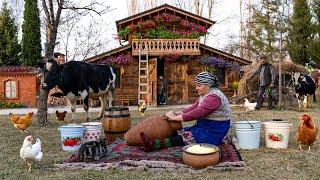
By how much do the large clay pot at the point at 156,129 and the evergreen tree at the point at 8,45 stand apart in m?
24.2

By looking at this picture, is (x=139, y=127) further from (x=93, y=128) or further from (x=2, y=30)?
(x=2, y=30)

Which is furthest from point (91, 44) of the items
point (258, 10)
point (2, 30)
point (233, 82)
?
point (233, 82)

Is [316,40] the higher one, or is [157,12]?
[157,12]

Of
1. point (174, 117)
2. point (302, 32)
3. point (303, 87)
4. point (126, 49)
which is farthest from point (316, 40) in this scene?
point (174, 117)

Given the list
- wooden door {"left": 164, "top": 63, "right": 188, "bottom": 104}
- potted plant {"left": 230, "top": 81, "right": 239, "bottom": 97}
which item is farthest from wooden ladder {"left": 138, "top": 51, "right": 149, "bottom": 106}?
potted plant {"left": 230, "top": 81, "right": 239, "bottom": 97}

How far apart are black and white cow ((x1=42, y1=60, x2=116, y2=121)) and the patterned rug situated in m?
5.10

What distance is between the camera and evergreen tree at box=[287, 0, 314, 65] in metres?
32.9

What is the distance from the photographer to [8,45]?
28.8 m

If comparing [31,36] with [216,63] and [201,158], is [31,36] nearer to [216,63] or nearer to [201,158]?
[216,63]

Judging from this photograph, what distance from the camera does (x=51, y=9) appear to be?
12859mm

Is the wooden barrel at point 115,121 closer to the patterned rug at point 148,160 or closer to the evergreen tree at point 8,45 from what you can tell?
the patterned rug at point 148,160

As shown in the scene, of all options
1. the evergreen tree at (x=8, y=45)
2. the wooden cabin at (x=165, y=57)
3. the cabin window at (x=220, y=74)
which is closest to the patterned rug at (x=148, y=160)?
the wooden cabin at (x=165, y=57)

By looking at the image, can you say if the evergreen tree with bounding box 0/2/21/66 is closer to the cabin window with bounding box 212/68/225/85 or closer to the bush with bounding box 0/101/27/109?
the bush with bounding box 0/101/27/109

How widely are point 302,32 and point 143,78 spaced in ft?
57.5
